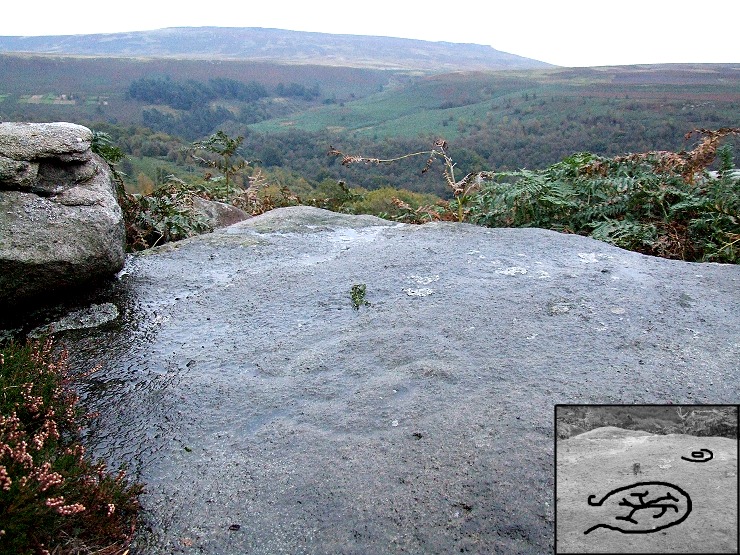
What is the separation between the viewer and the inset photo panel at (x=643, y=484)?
1.50 m

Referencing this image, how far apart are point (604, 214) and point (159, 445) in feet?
15.8

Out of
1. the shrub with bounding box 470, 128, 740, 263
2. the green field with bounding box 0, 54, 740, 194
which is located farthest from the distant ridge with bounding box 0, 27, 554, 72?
the shrub with bounding box 470, 128, 740, 263

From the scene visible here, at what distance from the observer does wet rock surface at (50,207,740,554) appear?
2162 millimetres

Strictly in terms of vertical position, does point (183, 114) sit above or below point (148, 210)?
below

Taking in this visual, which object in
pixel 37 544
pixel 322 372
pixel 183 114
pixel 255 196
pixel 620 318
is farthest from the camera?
pixel 183 114

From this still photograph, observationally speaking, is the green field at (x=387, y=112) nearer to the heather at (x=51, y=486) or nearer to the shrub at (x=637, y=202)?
the shrub at (x=637, y=202)

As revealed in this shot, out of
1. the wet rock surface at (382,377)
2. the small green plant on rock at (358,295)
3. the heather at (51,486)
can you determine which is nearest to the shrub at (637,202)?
the wet rock surface at (382,377)

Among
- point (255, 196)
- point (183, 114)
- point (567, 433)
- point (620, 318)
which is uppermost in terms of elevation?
point (567, 433)

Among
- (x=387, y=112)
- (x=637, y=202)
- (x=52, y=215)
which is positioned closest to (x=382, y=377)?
(x=52, y=215)

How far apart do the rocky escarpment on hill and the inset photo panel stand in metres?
3.19

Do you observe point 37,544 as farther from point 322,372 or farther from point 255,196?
point 255,196

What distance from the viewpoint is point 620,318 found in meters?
3.54

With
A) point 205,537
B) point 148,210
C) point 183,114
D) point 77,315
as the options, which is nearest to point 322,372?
point 205,537

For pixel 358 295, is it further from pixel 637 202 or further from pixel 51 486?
pixel 637 202
